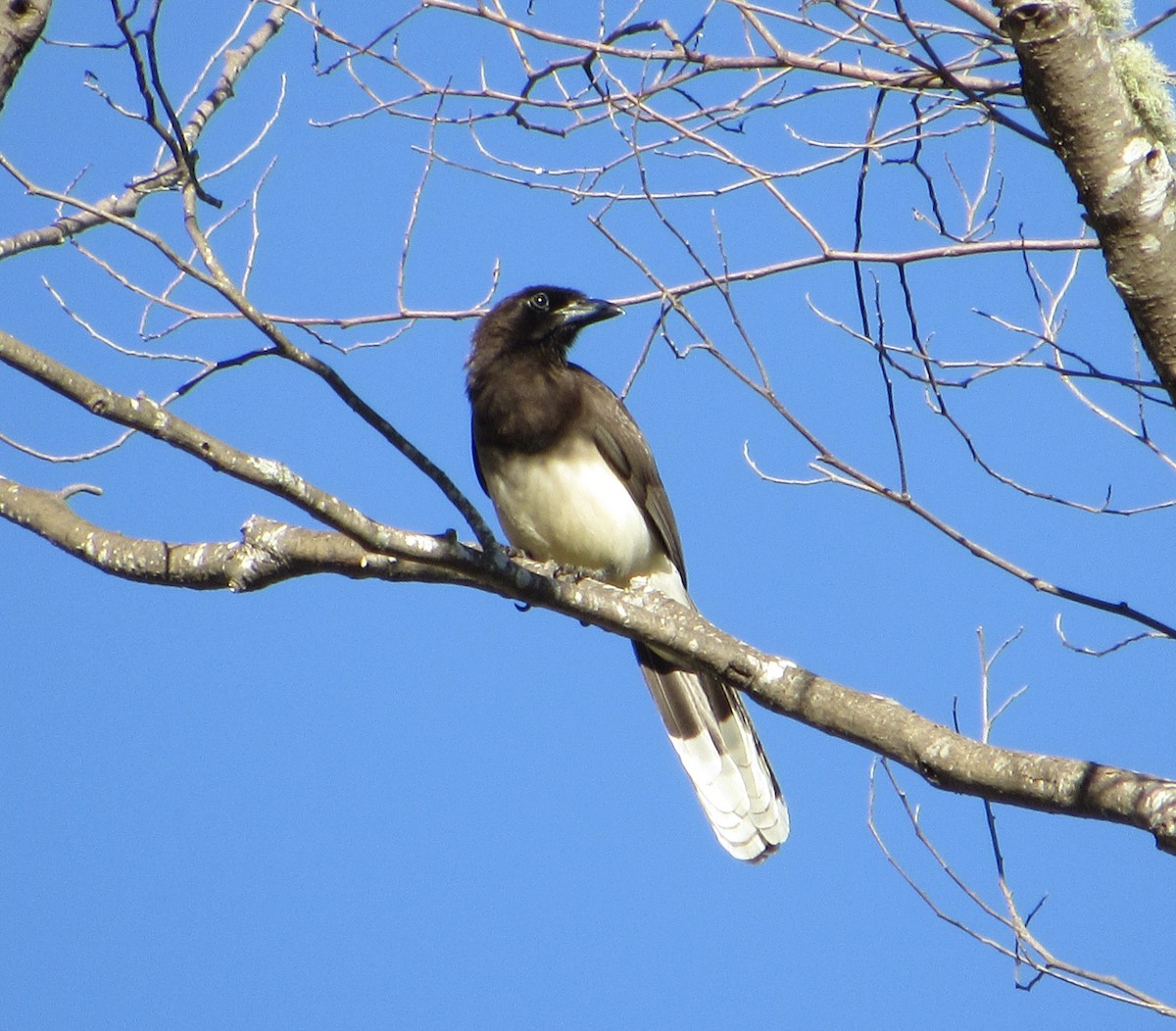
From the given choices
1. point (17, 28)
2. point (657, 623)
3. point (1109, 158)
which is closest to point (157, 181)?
point (17, 28)

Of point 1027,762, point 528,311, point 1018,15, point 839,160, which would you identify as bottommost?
point 1027,762

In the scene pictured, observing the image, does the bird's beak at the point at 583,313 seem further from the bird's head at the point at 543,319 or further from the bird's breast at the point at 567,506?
the bird's breast at the point at 567,506

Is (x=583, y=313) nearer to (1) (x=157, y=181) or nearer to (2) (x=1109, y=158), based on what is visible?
(1) (x=157, y=181)

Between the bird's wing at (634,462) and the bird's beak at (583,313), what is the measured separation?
0.24 meters

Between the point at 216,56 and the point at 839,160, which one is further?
the point at 216,56

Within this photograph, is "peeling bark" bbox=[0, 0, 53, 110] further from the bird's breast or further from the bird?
the bird's breast

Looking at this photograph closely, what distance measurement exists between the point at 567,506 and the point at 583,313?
1019 mm

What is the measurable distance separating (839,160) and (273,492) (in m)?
2.25

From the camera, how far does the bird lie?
591 centimetres

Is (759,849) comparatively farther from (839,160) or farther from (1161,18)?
(1161,18)

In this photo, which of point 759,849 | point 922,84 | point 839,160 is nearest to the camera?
point 922,84

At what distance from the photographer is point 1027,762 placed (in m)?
3.05

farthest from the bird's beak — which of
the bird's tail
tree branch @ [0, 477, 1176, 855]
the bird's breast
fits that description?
tree branch @ [0, 477, 1176, 855]

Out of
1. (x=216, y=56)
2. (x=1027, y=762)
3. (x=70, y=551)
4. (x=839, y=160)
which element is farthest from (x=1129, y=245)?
(x=216, y=56)
